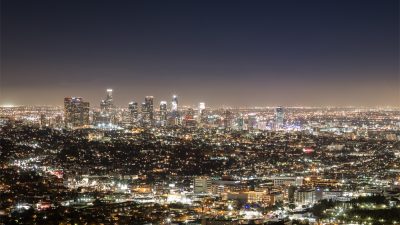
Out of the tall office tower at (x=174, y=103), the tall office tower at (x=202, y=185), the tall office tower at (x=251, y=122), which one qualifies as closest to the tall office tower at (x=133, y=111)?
the tall office tower at (x=174, y=103)

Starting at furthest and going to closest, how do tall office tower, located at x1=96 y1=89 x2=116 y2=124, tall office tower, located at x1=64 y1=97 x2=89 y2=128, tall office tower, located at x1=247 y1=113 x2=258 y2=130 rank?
tall office tower, located at x1=247 y1=113 x2=258 y2=130, tall office tower, located at x1=96 y1=89 x2=116 y2=124, tall office tower, located at x1=64 y1=97 x2=89 y2=128

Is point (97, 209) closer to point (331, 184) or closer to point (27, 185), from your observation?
point (27, 185)

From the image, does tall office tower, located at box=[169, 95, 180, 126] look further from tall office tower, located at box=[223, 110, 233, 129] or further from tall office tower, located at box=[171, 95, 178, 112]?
tall office tower, located at box=[223, 110, 233, 129]

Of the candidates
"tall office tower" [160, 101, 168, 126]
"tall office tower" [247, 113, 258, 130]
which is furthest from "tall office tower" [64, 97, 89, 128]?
"tall office tower" [247, 113, 258, 130]

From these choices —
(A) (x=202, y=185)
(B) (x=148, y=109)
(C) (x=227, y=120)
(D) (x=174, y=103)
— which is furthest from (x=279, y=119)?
(A) (x=202, y=185)

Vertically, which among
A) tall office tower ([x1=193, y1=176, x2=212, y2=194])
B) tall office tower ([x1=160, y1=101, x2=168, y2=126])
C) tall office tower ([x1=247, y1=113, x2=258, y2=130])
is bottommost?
tall office tower ([x1=193, y1=176, x2=212, y2=194])

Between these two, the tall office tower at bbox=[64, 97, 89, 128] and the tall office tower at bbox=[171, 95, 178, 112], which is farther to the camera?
the tall office tower at bbox=[171, 95, 178, 112]

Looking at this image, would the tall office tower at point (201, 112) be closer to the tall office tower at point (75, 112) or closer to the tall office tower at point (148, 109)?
the tall office tower at point (148, 109)

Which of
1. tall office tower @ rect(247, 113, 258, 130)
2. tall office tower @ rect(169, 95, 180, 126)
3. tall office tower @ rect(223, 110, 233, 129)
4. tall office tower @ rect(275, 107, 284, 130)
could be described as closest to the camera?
tall office tower @ rect(169, 95, 180, 126)
